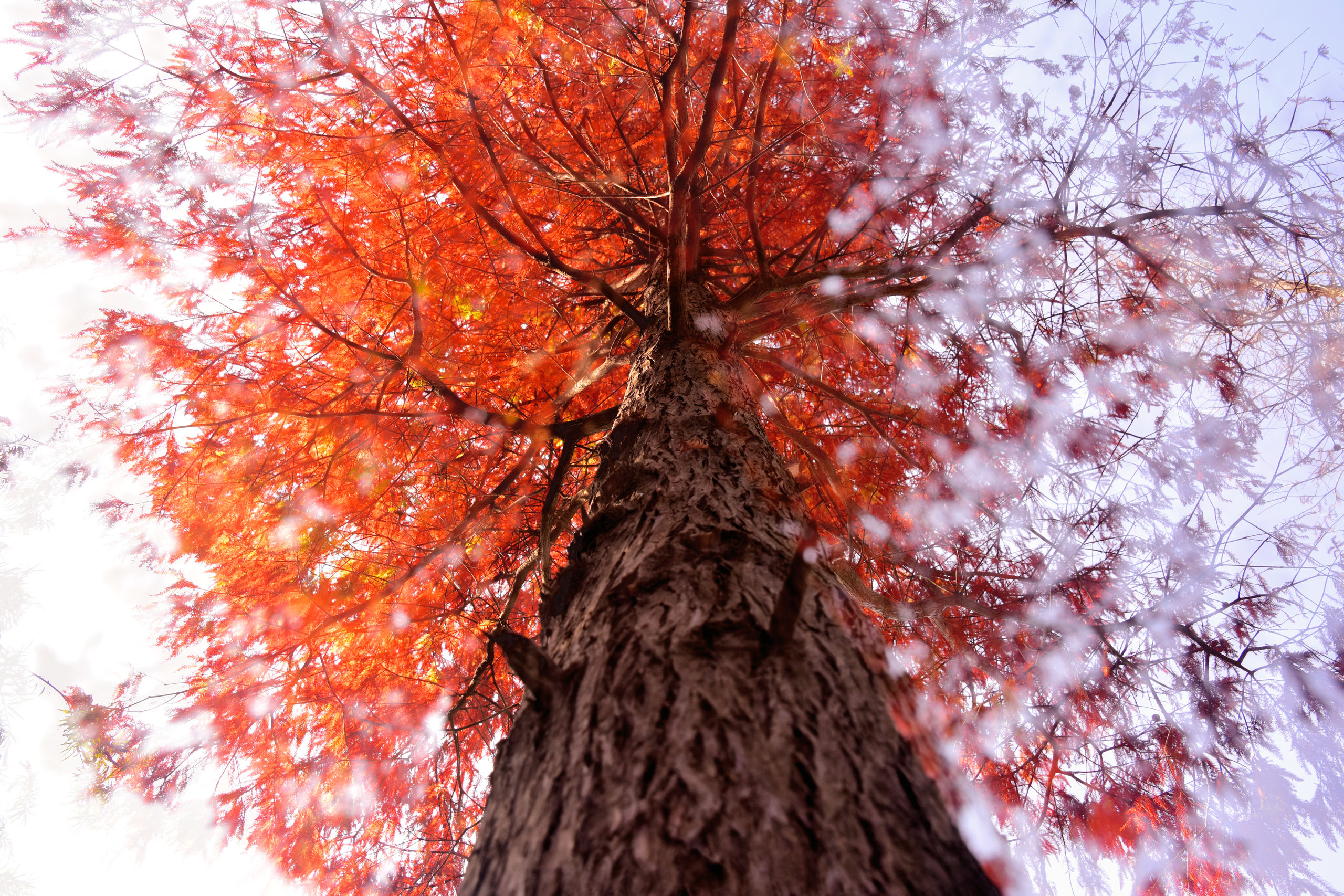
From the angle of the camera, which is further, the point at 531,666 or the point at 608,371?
the point at 608,371

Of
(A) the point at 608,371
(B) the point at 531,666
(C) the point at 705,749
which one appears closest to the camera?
(C) the point at 705,749

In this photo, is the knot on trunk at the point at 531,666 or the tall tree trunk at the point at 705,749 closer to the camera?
the tall tree trunk at the point at 705,749

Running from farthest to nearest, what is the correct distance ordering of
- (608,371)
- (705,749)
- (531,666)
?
1. (608,371)
2. (531,666)
3. (705,749)

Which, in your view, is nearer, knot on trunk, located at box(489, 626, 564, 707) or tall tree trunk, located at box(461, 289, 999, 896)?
tall tree trunk, located at box(461, 289, 999, 896)

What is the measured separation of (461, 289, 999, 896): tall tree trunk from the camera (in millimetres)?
754

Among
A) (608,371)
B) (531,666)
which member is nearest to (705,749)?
(531,666)

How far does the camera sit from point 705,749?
2.94 feet

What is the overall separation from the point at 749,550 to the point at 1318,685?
3.10 metres

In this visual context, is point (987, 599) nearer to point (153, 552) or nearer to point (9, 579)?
point (153, 552)

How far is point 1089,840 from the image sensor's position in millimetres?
3336

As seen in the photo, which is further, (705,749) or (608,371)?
(608,371)

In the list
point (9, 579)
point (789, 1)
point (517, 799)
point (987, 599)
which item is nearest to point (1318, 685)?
point (987, 599)

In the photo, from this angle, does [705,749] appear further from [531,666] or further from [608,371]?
[608,371]

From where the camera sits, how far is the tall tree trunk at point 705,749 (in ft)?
2.47
